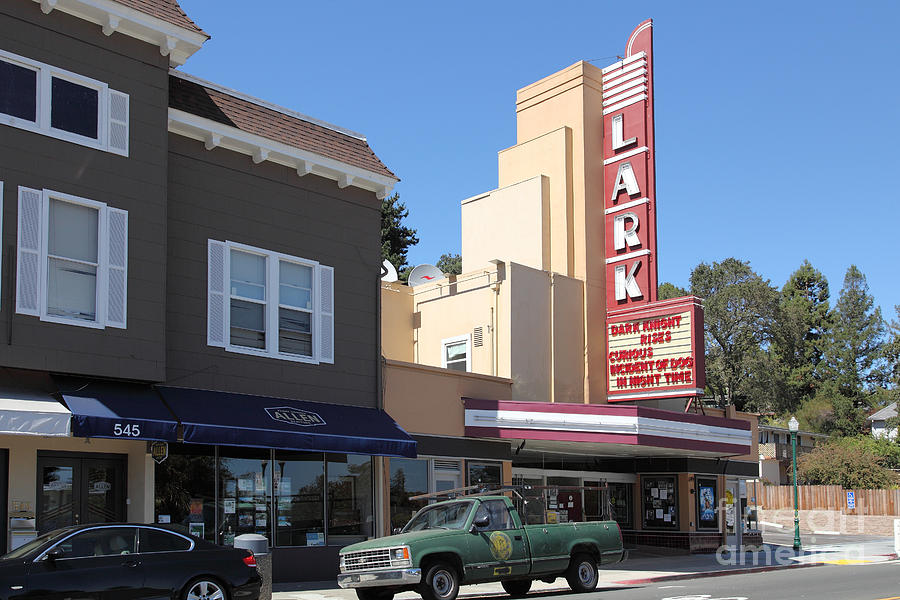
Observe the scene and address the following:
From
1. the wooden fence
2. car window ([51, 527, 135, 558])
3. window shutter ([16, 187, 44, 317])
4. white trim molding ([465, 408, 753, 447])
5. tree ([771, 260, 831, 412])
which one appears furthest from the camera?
tree ([771, 260, 831, 412])

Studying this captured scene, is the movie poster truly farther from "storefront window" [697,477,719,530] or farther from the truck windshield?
the truck windshield

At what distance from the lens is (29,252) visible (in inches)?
564

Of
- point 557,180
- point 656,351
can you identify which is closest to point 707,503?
point 656,351

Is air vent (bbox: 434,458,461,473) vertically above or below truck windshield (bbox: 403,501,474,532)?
above

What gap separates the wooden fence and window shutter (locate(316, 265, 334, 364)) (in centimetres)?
3167

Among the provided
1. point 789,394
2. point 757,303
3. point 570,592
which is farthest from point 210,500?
point 789,394

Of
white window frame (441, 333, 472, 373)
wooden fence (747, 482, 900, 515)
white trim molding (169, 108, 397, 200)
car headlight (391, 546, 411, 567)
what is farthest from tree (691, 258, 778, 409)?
car headlight (391, 546, 411, 567)

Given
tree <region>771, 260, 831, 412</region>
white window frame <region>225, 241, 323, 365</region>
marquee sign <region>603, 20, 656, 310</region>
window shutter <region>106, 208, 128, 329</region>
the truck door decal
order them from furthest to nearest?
tree <region>771, 260, 831, 412</region> < marquee sign <region>603, 20, 656, 310</region> < white window frame <region>225, 241, 323, 365</region> < the truck door decal < window shutter <region>106, 208, 128, 329</region>

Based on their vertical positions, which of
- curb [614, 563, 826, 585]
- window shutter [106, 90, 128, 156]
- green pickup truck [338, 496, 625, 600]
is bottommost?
curb [614, 563, 826, 585]

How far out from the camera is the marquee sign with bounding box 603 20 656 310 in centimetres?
2541

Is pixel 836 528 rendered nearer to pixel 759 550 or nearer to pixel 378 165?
pixel 759 550

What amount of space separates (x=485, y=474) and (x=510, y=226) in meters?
8.49

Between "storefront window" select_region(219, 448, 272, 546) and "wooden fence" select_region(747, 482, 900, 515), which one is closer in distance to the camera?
"storefront window" select_region(219, 448, 272, 546)

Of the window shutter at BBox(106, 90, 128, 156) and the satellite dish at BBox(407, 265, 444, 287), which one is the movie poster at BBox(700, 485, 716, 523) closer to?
the satellite dish at BBox(407, 265, 444, 287)
